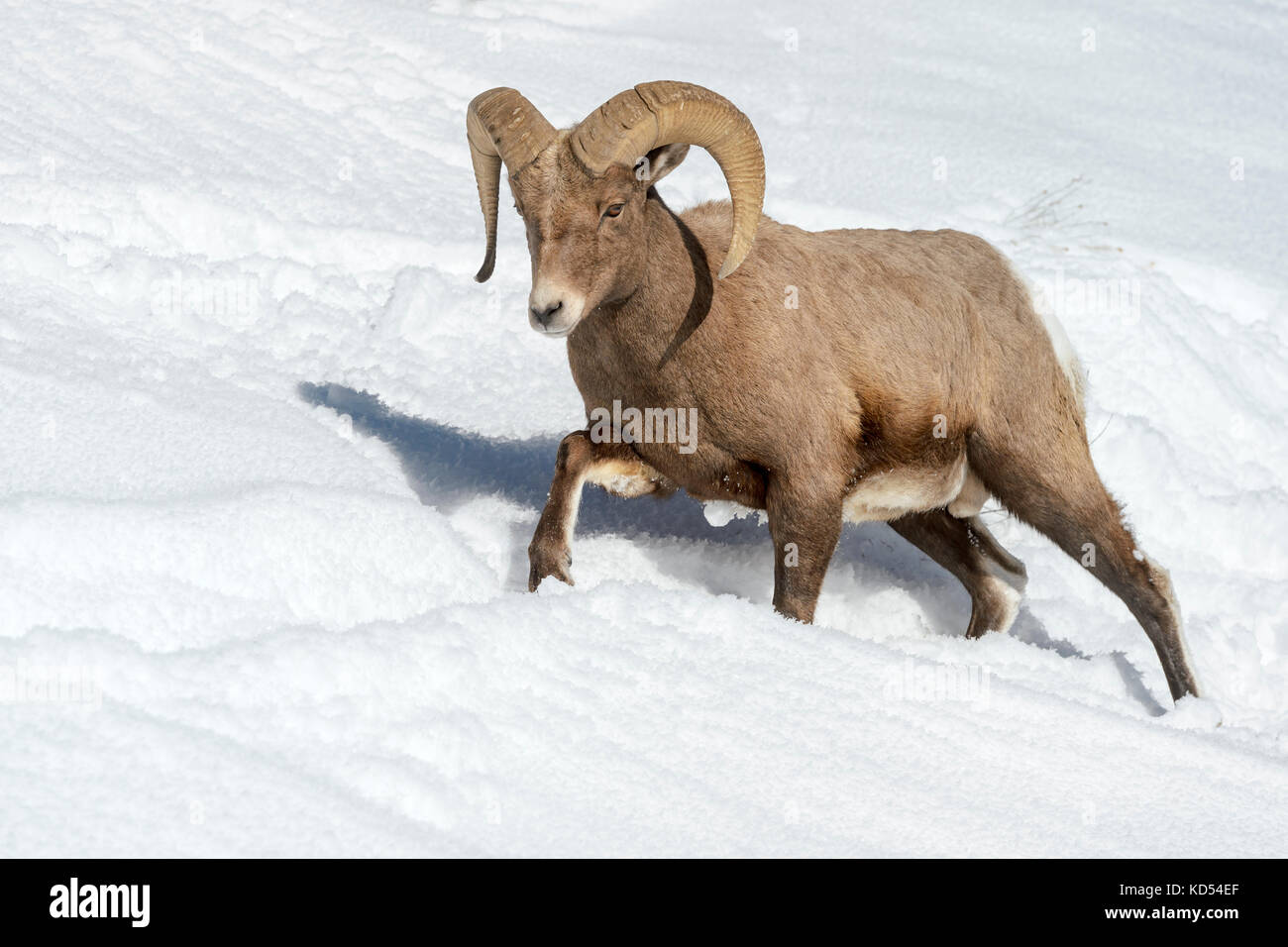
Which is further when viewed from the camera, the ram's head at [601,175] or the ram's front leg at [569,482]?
the ram's front leg at [569,482]

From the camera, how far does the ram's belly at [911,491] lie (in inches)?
207

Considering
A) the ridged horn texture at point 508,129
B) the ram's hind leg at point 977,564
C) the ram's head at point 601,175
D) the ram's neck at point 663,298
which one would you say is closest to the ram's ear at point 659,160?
the ram's head at point 601,175

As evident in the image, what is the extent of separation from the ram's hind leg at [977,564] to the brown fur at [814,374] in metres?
0.54

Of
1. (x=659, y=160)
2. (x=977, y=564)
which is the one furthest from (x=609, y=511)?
(x=659, y=160)

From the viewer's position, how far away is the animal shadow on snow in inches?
227

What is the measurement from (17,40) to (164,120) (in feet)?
4.40

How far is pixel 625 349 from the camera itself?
480 cm

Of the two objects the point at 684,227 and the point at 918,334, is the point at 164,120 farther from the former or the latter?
the point at 918,334

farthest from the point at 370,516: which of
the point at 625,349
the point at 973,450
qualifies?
the point at 973,450

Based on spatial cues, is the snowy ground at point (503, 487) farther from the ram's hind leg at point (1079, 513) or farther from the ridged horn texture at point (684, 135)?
the ridged horn texture at point (684, 135)

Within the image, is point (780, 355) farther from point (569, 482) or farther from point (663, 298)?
point (569, 482)

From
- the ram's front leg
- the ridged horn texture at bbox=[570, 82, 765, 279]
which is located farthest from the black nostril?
the ram's front leg

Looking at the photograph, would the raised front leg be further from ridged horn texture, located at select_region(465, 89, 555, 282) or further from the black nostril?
ridged horn texture, located at select_region(465, 89, 555, 282)

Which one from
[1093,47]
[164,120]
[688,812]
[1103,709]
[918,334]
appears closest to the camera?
[688,812]
